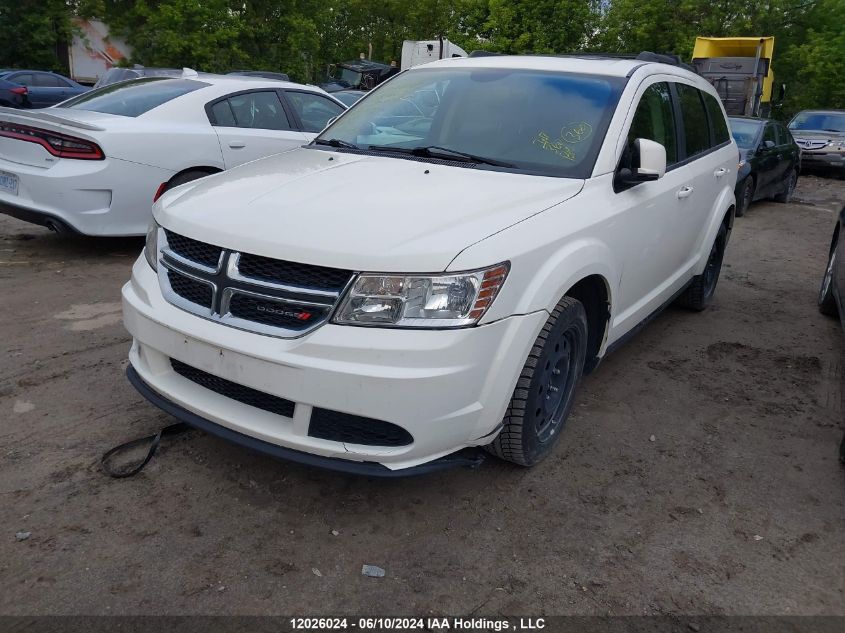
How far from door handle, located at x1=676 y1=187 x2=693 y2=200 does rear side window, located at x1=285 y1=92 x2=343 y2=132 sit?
4.07 meters

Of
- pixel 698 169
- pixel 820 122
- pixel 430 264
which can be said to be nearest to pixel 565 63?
pixel 698 169

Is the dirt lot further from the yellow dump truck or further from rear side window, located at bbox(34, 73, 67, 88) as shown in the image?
rear side window, located at bbox(34, 73, 67, 88)

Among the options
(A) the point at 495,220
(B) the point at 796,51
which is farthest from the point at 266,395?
(B) the point at 796,51

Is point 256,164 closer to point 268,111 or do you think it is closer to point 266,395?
point 266,395

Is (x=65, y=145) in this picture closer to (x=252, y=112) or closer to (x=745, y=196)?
(x=252, y=112)

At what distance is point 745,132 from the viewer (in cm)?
1116

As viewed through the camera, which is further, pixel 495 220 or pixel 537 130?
pixel 537 130

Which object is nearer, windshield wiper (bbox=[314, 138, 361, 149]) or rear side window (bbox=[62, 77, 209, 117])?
windshield wiper (bbox=[314, 138, 361, 149])

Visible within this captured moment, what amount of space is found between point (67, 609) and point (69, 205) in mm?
4246

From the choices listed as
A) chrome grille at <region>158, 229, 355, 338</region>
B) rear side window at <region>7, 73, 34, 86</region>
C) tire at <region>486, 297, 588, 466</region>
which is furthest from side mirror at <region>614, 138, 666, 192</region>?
rear side window at <region>7, 73, 34, 86</region>

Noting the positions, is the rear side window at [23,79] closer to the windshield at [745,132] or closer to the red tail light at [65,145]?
the red tail light at [65,145]

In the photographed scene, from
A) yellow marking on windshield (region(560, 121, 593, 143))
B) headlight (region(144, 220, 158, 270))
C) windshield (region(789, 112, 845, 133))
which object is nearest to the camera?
headlight (region(144, 220, 158, 270))

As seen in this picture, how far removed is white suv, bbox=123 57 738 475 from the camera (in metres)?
2.59

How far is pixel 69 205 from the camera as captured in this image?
5.84 meters
